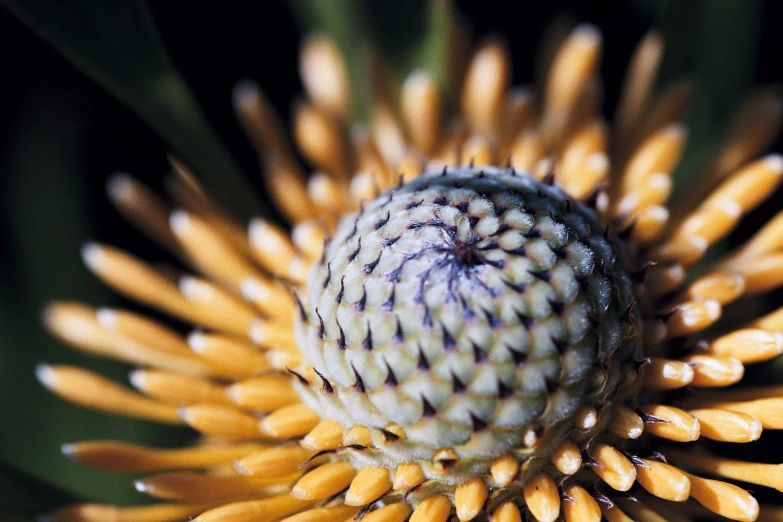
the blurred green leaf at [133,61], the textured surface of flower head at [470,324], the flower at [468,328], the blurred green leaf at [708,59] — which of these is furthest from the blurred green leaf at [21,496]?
the blurred green leaf at [708,59]

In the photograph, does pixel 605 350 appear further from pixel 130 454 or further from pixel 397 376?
pixel 130 454

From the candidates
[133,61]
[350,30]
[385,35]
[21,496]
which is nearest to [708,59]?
[385,35]

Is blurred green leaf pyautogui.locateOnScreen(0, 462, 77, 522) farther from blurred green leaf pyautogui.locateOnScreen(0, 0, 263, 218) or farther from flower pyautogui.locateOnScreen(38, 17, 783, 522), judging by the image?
blurred green leaf pyautogui.locateOnScreen(0, 0, 263, 218)

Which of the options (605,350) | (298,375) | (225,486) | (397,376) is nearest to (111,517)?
(225,486)

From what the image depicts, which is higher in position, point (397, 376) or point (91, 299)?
point (91, 299)

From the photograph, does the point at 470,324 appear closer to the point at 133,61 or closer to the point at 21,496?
the point at 21,496

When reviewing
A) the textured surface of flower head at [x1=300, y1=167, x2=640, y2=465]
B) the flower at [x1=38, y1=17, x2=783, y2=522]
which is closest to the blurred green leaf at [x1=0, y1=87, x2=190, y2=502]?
the flower at [x1=38, y1=17, x2=783, y2=522]
